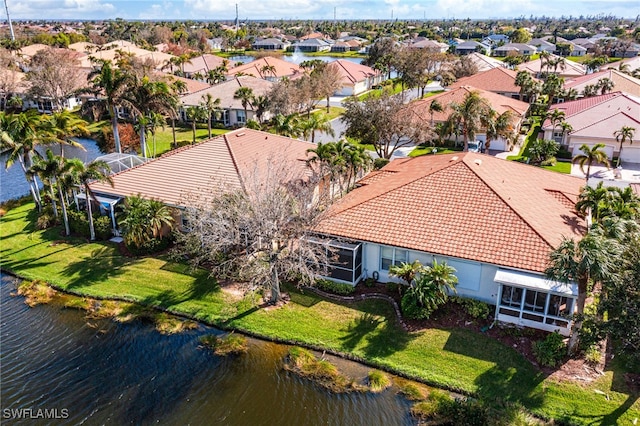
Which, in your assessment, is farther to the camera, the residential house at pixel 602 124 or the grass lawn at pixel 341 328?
the residential house at pixel 602 124

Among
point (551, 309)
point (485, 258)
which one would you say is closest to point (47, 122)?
point (485, 258)

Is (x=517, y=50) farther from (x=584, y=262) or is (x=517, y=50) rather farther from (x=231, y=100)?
(x=584, y=262)

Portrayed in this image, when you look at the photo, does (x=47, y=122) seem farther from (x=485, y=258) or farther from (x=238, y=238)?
(x=485, y=258)

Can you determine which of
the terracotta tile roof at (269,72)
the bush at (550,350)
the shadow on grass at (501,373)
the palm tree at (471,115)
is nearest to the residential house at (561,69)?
the terracotta tile roof at (269,72)

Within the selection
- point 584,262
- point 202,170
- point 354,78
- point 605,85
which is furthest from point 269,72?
point 584,262

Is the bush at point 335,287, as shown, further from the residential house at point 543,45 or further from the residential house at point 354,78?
the residential house at point 543,45

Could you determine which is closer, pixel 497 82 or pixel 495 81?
pixel 497 82
